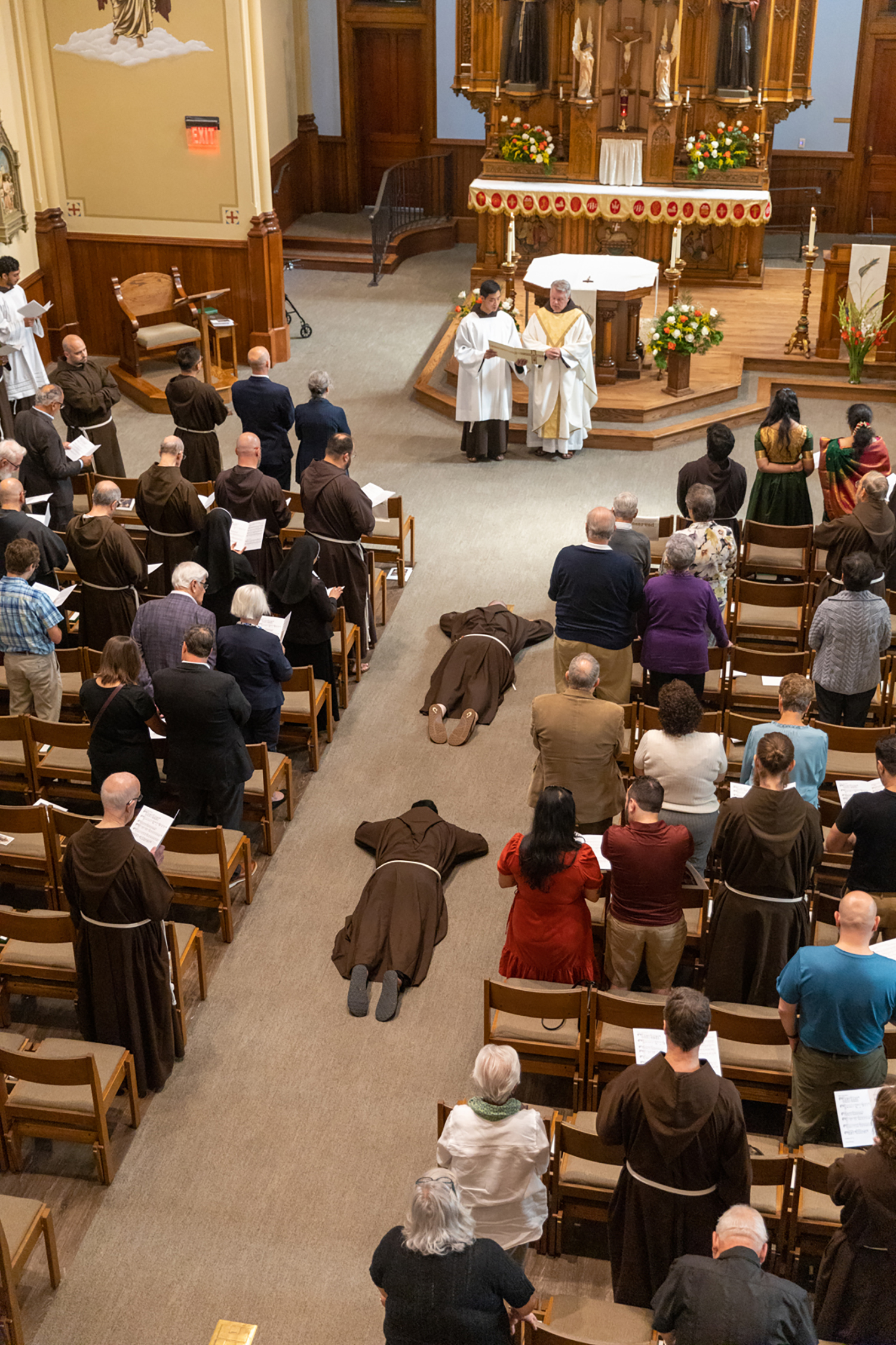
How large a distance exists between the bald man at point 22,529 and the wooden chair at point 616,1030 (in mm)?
4185

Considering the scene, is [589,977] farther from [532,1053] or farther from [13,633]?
[13,633]

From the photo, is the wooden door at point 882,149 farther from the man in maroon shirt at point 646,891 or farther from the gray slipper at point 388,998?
the gray slipper at point 388,998

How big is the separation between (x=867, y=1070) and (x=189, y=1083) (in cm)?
271

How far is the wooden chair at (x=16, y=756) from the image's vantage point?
697 cm

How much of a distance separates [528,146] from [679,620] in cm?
1031

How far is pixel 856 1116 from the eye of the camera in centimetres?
458

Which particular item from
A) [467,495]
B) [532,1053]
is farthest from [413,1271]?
[467,495]

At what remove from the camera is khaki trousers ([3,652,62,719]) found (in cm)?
726

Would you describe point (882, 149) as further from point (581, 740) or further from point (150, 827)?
point (150, 827)

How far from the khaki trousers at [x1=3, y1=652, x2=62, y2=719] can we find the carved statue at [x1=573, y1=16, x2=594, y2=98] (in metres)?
10.8

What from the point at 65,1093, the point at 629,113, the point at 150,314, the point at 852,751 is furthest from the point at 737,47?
the point at 65,1093

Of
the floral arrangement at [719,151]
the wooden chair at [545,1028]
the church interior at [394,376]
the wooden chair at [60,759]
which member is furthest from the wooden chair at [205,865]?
the floral arrangement at [719,151]

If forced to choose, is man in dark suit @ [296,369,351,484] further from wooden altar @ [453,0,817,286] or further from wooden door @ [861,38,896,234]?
wooden door @ [861,38,896,234]

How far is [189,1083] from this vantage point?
576 centimetres
